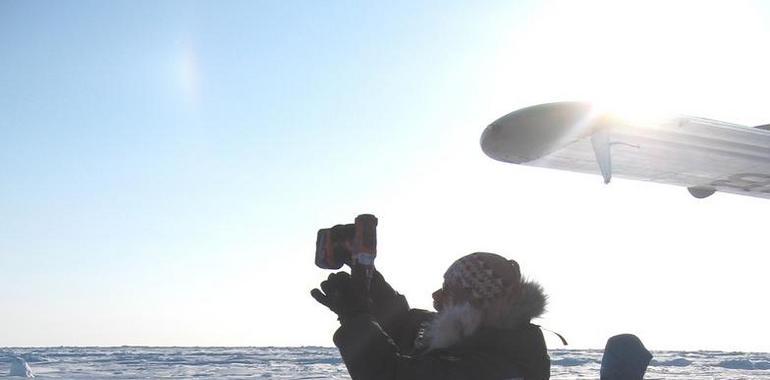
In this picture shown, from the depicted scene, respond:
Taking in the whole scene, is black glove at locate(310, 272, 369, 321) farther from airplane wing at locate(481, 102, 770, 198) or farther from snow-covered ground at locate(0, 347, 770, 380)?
snow-covered ground at locate(0, 347, 770, 380)

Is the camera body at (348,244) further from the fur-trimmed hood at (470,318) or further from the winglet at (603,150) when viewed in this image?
the winglet at (603,150)

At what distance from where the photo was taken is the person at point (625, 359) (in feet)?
8.54

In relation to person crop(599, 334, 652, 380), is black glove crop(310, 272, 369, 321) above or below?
above

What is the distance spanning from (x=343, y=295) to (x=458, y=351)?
325 millimetres

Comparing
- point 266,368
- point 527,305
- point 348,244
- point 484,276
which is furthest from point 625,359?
point 266,368

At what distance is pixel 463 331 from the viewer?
6.07ft

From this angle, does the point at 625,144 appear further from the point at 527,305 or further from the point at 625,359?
the point at 527,305

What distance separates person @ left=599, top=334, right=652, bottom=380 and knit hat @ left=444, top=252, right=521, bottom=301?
914mm

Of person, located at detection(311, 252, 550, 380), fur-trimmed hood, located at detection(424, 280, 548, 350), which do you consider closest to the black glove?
person, located at detection(311, 252, 550, 380)

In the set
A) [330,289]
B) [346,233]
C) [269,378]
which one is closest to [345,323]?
[330,289]

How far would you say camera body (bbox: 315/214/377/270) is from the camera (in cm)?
183

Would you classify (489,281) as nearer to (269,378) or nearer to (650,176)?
(650,176)

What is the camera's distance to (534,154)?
4332 millimetres

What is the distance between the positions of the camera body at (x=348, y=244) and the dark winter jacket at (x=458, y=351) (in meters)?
0.16
